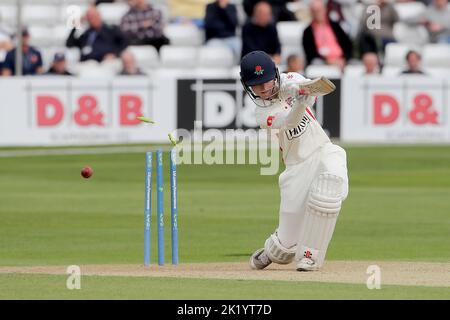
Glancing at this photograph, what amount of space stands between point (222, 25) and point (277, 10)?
156 cm

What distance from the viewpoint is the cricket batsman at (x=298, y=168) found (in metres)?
10.6

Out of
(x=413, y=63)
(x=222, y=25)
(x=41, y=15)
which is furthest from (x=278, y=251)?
(x=41, y=15)

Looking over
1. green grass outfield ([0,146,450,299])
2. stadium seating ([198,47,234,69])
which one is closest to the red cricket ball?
green grass outfield ([0,146,450,299])

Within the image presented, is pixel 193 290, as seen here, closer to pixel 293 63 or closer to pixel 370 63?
pixel 293 63

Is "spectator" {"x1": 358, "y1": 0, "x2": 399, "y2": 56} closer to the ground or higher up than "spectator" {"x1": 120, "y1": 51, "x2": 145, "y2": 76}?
higher up

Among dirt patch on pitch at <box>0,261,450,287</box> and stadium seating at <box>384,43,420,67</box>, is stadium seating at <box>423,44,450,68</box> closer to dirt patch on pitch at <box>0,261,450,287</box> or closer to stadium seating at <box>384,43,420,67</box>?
stadium seating at <box>384,43,420,67</box>

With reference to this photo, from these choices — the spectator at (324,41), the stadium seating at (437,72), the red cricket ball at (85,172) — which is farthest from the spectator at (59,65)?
the red cricket ball at (85,172)

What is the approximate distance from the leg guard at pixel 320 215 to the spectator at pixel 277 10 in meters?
15.7

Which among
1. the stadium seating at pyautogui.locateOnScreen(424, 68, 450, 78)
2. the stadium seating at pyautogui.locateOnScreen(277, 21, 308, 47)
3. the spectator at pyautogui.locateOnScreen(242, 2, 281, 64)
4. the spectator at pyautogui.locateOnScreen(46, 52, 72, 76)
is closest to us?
the spectator at pyautogui.locateOnScreen(46, 52, 72, 76)

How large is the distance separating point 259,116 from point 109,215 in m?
5.67

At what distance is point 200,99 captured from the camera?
24.0m

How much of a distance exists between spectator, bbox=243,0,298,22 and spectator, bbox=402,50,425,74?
10.3 feet

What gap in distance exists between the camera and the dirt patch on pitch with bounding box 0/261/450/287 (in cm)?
1039

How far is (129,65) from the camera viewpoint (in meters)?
24.4
